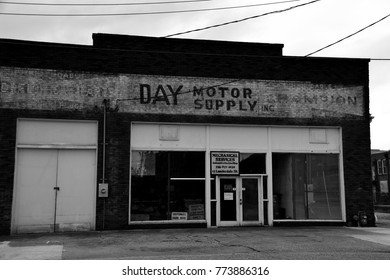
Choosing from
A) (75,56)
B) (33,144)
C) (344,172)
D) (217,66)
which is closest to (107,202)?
(33,144)

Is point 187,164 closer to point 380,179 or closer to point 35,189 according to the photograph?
point 35,189

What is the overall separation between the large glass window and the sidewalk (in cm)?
89

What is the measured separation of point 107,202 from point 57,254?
5.01m

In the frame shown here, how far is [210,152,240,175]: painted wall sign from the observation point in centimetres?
1700

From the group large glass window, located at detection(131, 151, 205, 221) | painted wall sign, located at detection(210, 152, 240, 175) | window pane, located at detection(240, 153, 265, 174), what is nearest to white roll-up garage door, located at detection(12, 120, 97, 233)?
large glass window, located at detection(131, 151, 205, 221)

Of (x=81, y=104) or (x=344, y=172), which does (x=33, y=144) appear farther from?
(x=344, y=172)

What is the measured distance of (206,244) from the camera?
41.1 ft

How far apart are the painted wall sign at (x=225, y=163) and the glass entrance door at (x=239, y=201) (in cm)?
29

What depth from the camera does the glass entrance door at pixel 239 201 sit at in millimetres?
17016

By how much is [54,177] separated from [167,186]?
411cm

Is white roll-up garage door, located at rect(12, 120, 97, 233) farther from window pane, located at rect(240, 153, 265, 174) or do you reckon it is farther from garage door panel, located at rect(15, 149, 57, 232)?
window pane, located at rect(240, 153, 265, 174)

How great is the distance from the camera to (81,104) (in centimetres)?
1628

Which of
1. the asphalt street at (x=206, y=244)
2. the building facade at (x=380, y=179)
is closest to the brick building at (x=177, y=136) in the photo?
the asphalt street at (x=206, y=244)

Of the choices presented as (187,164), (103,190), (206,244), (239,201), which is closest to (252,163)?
(239,201)
